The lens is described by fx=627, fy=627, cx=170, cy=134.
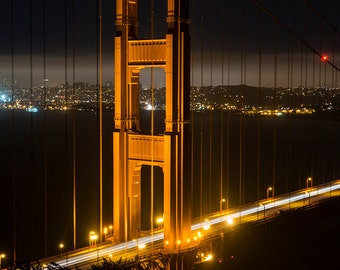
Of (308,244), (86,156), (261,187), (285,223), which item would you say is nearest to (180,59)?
(285,223)

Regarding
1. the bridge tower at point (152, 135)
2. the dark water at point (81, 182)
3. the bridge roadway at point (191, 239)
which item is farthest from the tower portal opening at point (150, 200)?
the bridge tower at point (152, 135)

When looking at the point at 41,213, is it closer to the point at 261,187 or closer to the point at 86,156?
the point at 261,187

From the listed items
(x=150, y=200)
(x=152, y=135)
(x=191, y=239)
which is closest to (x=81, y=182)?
(x=150, y=200)

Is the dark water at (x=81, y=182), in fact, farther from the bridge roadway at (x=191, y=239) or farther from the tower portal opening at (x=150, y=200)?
the bridge roadway at (x=191, y=239)

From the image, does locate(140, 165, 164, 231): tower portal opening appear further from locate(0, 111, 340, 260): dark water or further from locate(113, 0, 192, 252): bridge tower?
locate(113, 0, 192, 252): bridge tower

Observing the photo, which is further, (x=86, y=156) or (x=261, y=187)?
(x=86, y=156)

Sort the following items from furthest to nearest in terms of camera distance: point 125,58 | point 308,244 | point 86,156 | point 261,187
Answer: point 86,156, point 261,187, point 308,244, point 125,58
